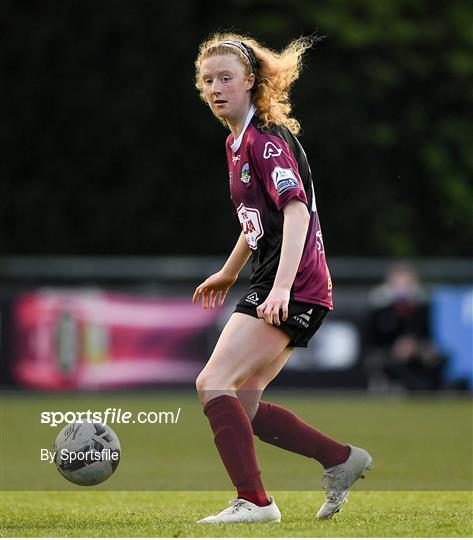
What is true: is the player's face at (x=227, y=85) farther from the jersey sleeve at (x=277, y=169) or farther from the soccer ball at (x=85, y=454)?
the soccer ball at (x=85, y=454)

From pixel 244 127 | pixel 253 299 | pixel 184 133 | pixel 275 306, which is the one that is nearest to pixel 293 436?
pixel 253 299

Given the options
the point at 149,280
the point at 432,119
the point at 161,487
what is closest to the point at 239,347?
the point at 161,487

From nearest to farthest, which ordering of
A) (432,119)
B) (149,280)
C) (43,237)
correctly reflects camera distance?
(149,280) < (43,237) < (432,119)

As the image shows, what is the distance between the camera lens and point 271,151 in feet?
19.2

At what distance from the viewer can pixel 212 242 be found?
2380cm

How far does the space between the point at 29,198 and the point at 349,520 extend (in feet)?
58.4

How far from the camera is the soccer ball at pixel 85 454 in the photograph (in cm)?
623

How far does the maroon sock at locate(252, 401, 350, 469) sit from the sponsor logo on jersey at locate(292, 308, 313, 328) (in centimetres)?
49

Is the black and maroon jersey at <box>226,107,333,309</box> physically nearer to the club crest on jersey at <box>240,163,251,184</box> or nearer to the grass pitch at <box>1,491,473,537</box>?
the club crest on jersey at <box>240,163,251,184</box>

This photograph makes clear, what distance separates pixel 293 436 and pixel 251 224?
0.98 metres

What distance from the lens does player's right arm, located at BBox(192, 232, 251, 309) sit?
645cm

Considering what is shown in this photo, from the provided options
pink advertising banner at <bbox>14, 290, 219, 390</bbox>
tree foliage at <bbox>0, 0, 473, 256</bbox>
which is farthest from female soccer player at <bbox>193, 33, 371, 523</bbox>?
tree foliage at <bbox>0, 0, 473, 256</bbox>

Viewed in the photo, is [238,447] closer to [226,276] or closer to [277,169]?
[226,276]

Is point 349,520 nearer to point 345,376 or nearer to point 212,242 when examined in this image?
point 345,376
